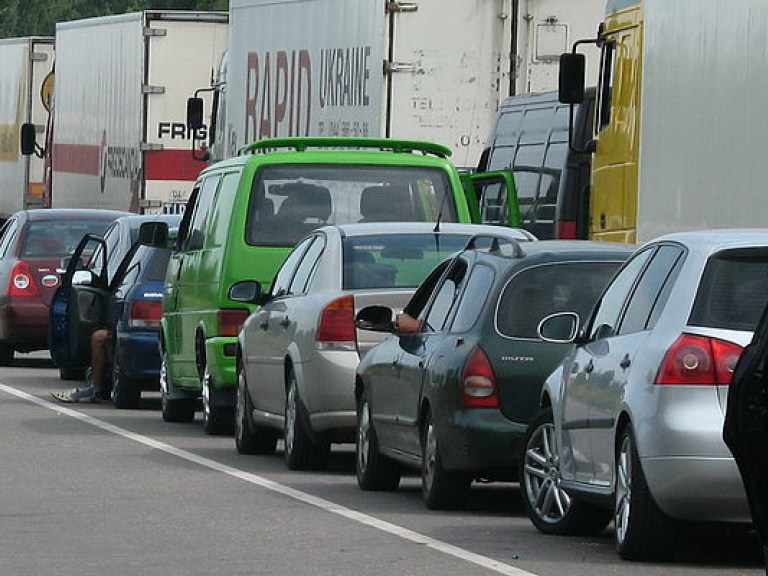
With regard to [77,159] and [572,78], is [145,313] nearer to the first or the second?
[572,78]

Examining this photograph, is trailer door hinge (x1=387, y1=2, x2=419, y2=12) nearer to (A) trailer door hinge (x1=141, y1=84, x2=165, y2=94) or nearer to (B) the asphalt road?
(B) the asphalt road

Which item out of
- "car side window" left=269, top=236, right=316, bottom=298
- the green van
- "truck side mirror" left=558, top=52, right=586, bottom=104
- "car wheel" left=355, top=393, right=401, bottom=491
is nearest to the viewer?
"car wheel" left=355, top=393, right=401, bottom=491

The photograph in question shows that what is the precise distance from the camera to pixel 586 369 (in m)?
11.8

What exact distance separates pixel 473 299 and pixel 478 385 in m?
0.60

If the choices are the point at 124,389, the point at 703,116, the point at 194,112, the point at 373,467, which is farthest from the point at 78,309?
the point at 194,112

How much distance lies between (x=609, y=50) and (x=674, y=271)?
34.6ft

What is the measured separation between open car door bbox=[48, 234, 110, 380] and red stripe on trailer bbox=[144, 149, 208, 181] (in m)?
14.0

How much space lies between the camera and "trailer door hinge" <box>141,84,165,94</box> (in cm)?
3847

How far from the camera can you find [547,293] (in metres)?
13.3

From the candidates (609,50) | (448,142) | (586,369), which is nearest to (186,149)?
(448,142)

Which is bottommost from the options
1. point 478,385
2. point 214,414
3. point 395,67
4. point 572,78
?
point 214,414

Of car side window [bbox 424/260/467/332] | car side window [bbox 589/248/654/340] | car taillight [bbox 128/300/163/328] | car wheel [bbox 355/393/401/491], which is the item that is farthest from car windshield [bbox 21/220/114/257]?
car side window [bbox 589/248/654/340]

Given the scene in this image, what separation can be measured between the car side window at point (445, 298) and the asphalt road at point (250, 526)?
93cm

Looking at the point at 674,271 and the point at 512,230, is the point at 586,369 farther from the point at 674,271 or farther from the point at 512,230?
the point at 512,230
